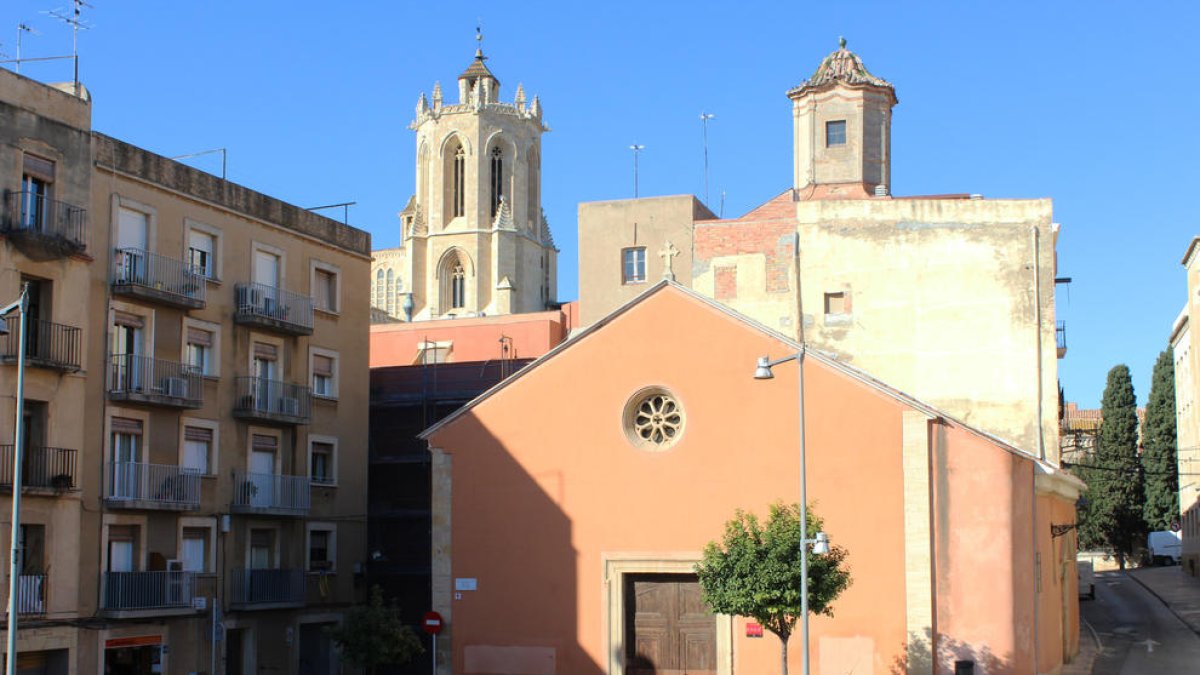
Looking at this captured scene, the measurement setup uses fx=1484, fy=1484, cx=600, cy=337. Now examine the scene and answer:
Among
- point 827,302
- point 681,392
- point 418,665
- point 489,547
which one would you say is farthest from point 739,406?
point 418,665

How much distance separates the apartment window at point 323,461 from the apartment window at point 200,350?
175 inches

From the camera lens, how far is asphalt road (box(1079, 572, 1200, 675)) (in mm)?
35219

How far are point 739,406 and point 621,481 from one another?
10.3 feet

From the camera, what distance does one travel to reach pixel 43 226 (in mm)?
31203

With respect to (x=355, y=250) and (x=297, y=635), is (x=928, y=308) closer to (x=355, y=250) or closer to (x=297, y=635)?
(x=355, y=250)

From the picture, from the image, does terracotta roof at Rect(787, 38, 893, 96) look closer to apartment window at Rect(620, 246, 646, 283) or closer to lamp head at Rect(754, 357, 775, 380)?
apartment window at Rect(620, 246, 646, 283)

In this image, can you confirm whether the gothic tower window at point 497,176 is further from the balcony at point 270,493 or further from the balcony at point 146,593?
the balcony at point 146,593

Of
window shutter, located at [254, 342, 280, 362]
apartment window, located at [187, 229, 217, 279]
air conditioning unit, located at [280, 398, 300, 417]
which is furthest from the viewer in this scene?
air conditioning unit, located at [280, 398, 300, 417]

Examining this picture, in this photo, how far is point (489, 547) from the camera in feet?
110

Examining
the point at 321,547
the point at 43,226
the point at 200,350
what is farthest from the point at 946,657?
the point at 43,226

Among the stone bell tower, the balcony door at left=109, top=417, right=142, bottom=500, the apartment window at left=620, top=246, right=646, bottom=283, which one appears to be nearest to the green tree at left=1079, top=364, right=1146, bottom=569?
the stone bell tower

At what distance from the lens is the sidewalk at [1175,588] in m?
48.1

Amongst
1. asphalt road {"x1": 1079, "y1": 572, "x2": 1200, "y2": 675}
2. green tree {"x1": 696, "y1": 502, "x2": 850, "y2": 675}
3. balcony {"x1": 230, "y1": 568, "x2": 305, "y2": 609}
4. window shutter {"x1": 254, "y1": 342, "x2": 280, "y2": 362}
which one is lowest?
asphalt road {"x1": 1079, "y1": 572, "x2": 1200, "y2": 675}

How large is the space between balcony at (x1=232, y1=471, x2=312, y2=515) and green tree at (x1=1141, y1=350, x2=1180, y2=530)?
4712 cm
